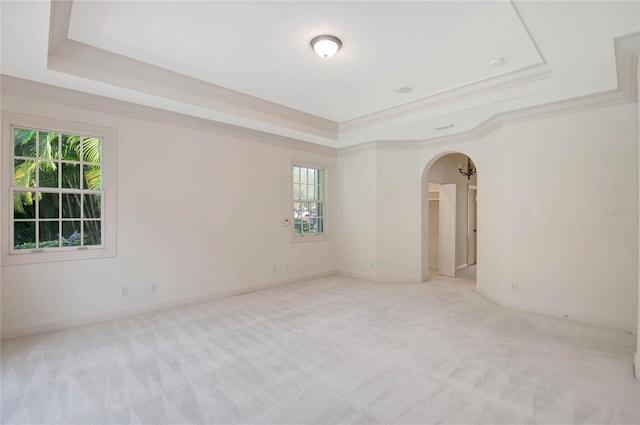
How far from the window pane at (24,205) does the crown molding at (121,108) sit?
0.93 meters

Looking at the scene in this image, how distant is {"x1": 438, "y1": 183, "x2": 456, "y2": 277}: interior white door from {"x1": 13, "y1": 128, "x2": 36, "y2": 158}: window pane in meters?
6.79

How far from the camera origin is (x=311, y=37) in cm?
297

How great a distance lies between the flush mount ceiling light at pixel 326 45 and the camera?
294cm

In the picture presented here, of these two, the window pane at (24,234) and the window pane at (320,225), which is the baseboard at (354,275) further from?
the window pane at (24,234)

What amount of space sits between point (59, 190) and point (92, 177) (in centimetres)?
37

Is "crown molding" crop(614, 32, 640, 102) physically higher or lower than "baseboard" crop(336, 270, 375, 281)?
higher

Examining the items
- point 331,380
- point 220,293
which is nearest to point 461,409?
point 331,380

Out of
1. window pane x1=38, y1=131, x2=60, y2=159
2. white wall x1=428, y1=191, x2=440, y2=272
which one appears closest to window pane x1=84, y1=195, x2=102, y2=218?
window pane x1=38, y1=131, x2=60, y2=159

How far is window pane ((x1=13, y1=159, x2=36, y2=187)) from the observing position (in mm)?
3521

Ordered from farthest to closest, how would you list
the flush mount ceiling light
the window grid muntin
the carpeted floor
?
the window grid muntin → the flush mount ceiling light → the carpeted floor

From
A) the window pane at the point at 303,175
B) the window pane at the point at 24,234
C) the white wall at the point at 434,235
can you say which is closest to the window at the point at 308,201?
the window pane at the point at 303,175

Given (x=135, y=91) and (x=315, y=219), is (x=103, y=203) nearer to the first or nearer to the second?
(x=135, y=91)

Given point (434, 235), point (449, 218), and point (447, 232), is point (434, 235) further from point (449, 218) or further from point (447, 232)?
point (449, 218)

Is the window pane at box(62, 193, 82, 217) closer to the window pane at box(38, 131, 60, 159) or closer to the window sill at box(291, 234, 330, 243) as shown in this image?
the window pane at box(38, 131, 60, 159)
